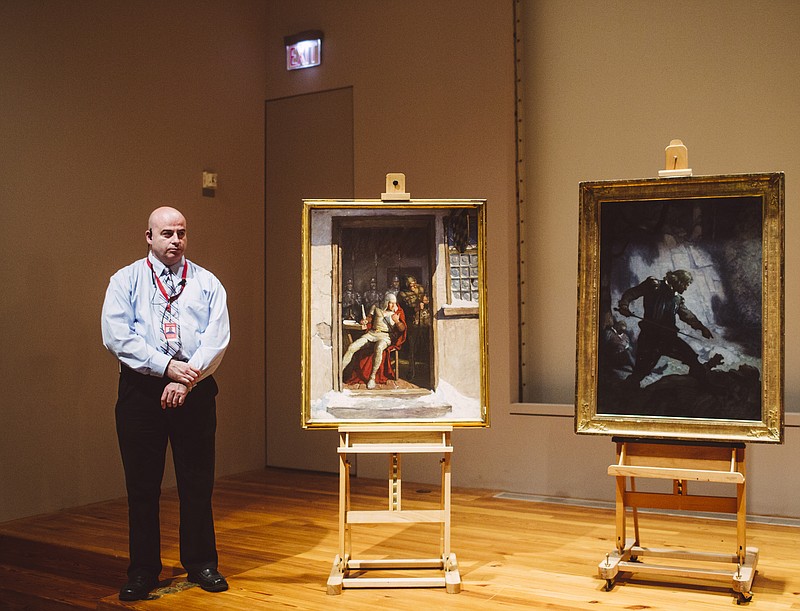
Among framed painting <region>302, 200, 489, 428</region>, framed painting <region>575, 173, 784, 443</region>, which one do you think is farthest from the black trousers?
framed painting <region>575, 173, 784, 443</region>

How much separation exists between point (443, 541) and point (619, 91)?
2.94 meters

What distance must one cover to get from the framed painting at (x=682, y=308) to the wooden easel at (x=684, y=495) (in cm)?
7

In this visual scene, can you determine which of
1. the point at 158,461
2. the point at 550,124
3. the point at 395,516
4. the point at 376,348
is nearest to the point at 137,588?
the point at 158,461

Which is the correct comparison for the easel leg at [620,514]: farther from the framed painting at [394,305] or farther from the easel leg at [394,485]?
the easel leg at [394,485]

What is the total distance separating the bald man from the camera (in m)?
3.30

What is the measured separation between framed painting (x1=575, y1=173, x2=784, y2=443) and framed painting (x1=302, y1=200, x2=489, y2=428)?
45 centimetres

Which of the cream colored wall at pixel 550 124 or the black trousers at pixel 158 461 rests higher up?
the cream colored wall at pixel 550 124

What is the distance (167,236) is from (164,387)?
57cm

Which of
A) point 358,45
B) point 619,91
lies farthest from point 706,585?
point 358,45

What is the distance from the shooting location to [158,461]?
3.38 m

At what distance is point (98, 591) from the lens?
354 cm

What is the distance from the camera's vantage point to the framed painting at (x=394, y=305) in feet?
11.7

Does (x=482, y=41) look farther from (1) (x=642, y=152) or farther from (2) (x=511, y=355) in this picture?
(2) (x=511, y=355)

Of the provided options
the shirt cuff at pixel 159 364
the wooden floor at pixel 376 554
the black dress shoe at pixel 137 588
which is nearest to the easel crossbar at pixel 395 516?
the wooden floor at pixel 376 554
